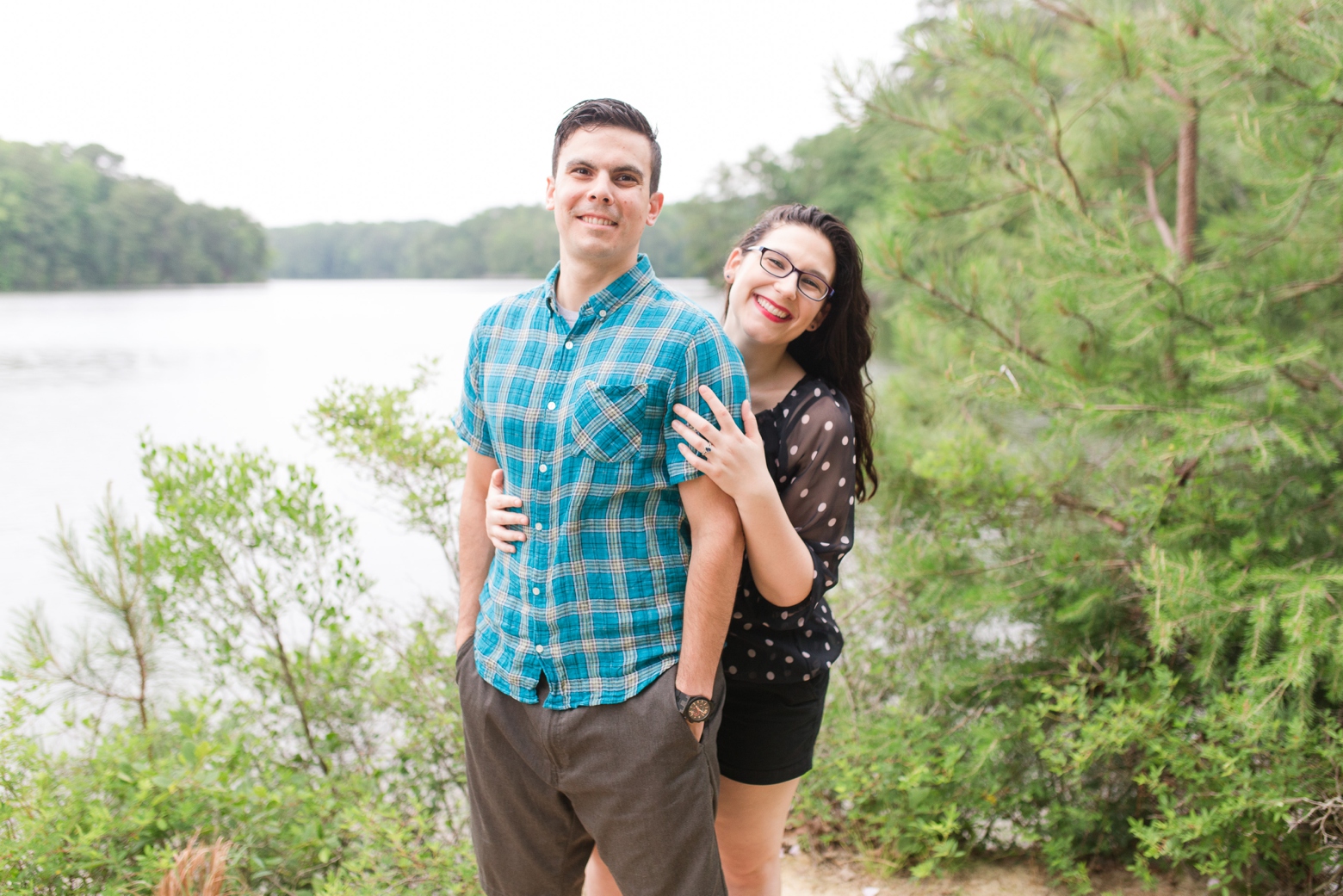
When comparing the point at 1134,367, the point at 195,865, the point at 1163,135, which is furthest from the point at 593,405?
A: the point at 1163,135

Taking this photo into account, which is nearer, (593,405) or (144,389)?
(593,405)

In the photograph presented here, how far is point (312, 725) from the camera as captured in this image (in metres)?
2.81

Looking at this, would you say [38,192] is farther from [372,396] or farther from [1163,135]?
[1163,135]

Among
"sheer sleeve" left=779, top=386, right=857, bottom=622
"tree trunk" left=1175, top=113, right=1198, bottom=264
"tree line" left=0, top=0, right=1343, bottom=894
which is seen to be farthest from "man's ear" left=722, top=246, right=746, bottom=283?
"tree trunk" left=1175, top=113, right=1198, bottom=264

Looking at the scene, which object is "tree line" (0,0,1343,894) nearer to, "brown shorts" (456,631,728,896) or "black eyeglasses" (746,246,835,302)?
"brown shorts" (456,631,728,896)

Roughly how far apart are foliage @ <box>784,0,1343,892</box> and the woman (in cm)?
98

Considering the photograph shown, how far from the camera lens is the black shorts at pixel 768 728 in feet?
4.79

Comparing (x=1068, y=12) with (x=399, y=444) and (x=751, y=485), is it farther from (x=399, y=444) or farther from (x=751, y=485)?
(x=399, y=444)

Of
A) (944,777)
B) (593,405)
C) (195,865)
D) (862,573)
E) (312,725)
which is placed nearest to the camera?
(593,405)

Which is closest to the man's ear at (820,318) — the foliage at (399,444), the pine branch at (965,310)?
the pine branch at (965,310)

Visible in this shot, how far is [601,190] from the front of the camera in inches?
47.6

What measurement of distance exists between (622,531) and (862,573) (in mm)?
2246

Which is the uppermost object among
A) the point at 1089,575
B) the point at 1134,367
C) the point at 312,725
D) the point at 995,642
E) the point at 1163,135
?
the point at 1163,135

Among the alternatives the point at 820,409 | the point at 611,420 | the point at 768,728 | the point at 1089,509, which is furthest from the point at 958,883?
the point at 611,420
